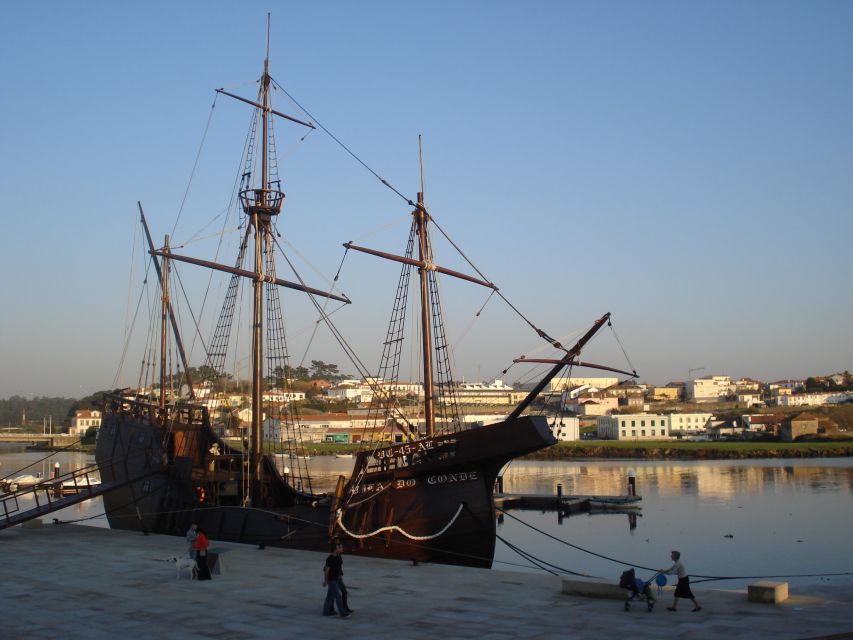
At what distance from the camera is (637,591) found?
14391 mm

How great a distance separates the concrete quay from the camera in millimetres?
12836

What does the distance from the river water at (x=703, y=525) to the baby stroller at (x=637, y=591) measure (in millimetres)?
4984

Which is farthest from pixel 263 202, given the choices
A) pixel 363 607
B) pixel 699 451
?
pixel 699 451

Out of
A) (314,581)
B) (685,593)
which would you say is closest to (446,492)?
(314,581)

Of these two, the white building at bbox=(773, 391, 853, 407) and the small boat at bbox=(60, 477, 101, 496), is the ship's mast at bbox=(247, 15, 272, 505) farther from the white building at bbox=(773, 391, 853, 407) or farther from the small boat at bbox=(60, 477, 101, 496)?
the white building at bbox=(773, 391, 853, 407)

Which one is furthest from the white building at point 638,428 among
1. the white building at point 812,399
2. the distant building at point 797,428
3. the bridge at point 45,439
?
the bridge at point 45,439

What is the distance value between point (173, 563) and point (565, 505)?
3116cm

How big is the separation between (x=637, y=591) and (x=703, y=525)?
28243mm

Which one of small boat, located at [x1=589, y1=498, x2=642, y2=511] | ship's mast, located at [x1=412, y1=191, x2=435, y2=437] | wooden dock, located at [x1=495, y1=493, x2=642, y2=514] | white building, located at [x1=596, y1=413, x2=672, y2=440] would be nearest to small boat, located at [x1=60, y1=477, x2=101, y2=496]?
ship's mast, located at [x1=412, y1=191, x2=435, y2=437]

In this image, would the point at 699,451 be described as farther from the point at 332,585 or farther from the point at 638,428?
the point at 332,585

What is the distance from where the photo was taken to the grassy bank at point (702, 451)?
93.9m

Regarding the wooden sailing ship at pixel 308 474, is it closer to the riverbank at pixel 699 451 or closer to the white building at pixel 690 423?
the riverbank at pixel 699 451

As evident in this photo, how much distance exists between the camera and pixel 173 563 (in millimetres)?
20047

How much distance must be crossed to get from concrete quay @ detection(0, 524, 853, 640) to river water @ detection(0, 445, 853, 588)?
15.6ft
